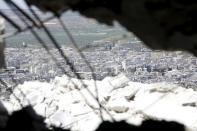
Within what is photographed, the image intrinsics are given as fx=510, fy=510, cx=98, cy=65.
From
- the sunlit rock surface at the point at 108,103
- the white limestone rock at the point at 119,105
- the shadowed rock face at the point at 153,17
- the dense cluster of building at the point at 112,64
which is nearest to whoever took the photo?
the shadowed rock face at the point at 153,17

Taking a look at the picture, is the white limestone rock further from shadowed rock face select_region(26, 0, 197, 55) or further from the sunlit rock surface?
shadowed rock face select_region(26, 0, 197, 55)

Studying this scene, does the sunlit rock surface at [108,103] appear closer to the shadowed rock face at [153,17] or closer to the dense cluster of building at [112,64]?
→ the shadowed rock face at [153,17]

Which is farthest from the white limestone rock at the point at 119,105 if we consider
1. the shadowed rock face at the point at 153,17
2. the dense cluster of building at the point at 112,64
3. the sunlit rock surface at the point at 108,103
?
the dense cluster of building at the point at 112,64

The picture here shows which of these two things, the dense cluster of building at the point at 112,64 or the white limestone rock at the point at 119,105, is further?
the dense cluster of building at the point at 112,64

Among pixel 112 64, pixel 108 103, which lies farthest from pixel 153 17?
pixel 112 64

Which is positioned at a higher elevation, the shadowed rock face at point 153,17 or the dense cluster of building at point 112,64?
the shadowed rock face at point 153,17

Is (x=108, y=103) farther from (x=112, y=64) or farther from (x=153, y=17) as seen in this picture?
(x=112, y=64)
